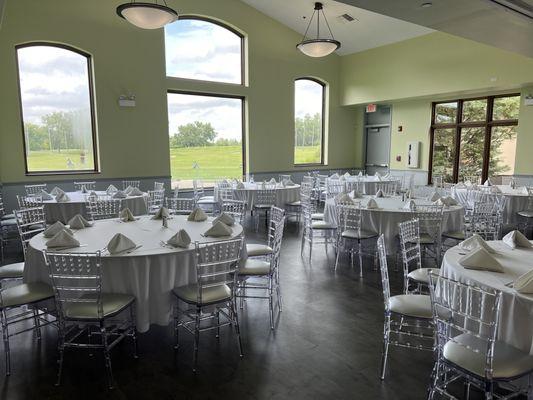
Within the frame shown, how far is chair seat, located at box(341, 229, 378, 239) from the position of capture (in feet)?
17.0

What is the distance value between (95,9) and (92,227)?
20.8 ft

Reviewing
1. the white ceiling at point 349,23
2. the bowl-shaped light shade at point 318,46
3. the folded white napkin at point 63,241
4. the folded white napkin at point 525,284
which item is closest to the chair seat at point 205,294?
the folded white napkin at point 63,241

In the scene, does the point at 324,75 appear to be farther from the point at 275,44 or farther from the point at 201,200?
the point at 201,200

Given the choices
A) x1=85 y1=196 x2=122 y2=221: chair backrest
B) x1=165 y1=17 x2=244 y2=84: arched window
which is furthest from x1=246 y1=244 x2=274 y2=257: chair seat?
x1=165 y1=17 x2=244 y2=84: arched window

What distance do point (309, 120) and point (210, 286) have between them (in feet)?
31.6

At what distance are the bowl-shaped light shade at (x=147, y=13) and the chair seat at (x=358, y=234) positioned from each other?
13.2ft

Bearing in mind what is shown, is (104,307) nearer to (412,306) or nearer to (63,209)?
(412,306)

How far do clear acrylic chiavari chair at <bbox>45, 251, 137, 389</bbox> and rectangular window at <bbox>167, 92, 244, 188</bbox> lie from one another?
6920 mm

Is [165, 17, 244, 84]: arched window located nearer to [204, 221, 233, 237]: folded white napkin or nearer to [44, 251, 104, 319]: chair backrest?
[204, 221, 233, 237]: folded white napkin

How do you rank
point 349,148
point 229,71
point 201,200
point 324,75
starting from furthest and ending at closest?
point 349,148 < point 324,75 < point 229,71 < point 201,200

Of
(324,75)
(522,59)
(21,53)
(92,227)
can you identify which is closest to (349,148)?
(324,75)

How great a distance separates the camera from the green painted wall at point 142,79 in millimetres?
7770

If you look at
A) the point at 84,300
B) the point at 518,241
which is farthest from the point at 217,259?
the point at 518,241

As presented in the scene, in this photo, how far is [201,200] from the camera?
8594 mm
